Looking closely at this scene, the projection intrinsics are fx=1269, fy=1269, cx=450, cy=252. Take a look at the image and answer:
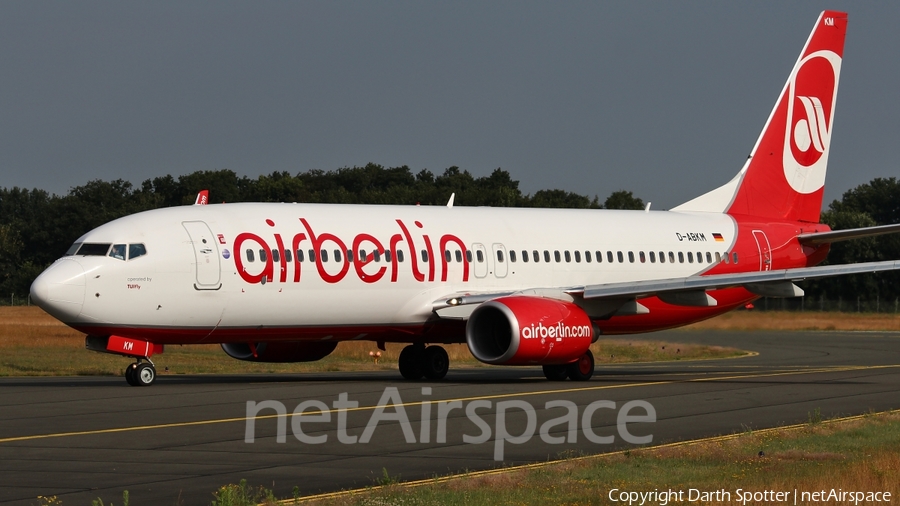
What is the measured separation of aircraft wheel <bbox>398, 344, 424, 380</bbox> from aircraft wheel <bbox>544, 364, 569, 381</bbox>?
9.54 feet

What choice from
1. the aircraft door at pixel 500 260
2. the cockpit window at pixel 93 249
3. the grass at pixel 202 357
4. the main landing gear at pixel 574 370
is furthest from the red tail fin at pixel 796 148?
the cockpit window at pixel 93 249

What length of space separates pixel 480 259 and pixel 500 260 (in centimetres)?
67

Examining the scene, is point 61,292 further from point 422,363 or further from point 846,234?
point 846,234

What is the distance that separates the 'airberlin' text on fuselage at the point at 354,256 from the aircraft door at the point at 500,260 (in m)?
0.94

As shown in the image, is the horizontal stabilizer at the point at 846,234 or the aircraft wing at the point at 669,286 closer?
the aircraft wing at the point at 669,286

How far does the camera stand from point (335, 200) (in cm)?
9056

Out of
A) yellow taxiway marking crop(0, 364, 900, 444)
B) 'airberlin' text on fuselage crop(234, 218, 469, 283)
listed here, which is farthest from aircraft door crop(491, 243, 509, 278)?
yellow taxiway marking crop(0, 364, 900, 444)

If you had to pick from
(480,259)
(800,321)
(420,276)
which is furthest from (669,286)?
(800,321)

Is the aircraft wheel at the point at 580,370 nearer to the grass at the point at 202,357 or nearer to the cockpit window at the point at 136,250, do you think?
the grass at the point at 202,357

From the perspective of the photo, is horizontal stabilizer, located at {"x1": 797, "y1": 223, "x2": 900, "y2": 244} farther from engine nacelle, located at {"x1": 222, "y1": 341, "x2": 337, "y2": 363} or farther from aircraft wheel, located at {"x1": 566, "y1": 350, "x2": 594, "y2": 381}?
engine nacelle, located at {"x1": 222, "y1": 341, "x2": 337, "y2": 363}

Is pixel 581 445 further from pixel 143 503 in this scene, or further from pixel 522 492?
pixel 143 503

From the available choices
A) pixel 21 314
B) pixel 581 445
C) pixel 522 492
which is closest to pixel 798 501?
pixel 522 492

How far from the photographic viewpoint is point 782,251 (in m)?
34.9

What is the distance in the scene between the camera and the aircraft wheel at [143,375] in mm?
24562
